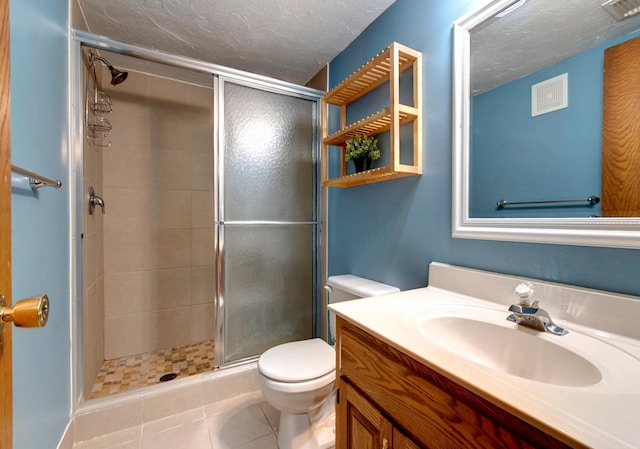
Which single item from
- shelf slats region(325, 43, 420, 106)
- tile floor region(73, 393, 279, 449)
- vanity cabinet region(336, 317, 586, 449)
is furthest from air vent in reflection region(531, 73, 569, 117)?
tile floor region(73, 393, 279, 449)

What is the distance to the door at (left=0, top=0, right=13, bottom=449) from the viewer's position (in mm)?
427

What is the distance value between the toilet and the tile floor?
0.62 feet

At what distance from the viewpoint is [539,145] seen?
951 mm

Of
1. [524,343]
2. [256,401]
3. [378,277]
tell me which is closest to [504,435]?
[524,343]

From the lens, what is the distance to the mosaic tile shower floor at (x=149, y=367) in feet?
5.90

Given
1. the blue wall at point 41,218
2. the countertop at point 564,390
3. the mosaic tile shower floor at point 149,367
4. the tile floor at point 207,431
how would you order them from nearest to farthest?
the countertop at point 564,390 < the blue wall at point 41,218 < the tile floor at point 207,431 < the mosaic tile shower floor at point 149,367

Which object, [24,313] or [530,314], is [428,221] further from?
[24,313]

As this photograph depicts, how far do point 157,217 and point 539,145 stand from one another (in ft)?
8.25

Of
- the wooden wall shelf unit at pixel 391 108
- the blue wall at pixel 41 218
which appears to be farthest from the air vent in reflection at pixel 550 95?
the blue wall at pixel 41 218

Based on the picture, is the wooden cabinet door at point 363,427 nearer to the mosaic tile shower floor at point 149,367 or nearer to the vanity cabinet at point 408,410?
the vanity cabinet at point 408,410

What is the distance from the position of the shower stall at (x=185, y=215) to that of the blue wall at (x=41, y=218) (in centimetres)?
19

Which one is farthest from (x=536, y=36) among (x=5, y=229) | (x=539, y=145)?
(x=5, y=229)

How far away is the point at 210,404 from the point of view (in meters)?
1.70

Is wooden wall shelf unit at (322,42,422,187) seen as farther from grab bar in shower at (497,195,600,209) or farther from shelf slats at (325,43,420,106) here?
grab bar in shower at (497,195,600,209)
